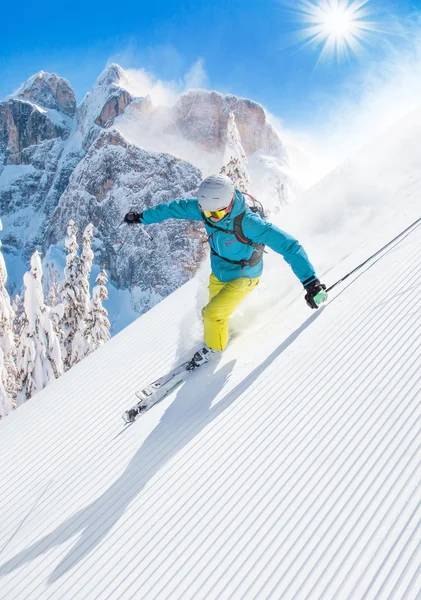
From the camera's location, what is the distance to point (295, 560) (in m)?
2.27

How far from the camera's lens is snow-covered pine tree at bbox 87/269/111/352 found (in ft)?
58.6

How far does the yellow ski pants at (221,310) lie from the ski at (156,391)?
1.40 ft

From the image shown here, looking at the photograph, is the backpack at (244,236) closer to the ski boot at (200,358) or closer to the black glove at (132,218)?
the ski boot at (200,358)

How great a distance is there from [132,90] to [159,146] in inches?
1324

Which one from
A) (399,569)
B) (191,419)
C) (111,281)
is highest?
(111,281)

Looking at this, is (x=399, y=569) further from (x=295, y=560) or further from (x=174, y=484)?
(x=174, y=484)

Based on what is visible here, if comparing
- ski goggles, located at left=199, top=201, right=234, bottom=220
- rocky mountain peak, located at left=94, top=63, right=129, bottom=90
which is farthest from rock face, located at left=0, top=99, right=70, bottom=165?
ski goggles, located at left=199, top=201, right=234, bottom=220

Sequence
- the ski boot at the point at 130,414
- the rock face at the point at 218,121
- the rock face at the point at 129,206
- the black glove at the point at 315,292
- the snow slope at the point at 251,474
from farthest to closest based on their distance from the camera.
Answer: the rock face at the point at 218,121
the rock face at the point at 129,206
the ski boot at the point at 130,414
the black glove at the point at 315,292
the snow slope at the point at 251,474

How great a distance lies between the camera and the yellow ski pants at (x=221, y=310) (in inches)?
180

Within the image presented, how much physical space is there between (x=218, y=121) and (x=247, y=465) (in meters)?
133

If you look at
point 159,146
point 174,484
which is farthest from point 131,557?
point 159,146

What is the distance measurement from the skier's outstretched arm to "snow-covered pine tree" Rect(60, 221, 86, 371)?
39.4ft

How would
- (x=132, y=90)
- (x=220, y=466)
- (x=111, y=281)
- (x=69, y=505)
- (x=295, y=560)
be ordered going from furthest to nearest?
(x=132, y=90) → (x=111, y=281) → (x=69, y=505) → (x=220, y=466) → (x=295, y=560)

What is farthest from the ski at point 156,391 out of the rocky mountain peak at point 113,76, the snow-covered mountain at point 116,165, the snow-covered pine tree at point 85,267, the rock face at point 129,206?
the rocky mountain peak at point 113,76
